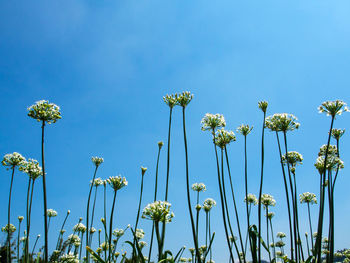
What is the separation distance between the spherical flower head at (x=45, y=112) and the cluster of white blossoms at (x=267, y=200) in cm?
843

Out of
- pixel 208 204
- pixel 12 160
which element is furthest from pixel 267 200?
pixel 12 160

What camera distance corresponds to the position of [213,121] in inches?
286

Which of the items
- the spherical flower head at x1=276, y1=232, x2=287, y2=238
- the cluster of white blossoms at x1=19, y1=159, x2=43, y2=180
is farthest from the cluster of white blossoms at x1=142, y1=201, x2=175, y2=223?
the spherical flower head at x1=276, y1=232, x2=287, y2=238

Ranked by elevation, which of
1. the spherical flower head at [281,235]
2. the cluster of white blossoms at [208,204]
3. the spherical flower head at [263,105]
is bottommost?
the spherical flower head at [281,235]

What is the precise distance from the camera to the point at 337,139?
721 centimetres

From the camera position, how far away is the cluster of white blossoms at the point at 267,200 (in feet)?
34.1

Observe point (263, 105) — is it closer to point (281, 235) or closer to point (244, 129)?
point (244, 129)

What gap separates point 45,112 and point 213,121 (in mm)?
4358

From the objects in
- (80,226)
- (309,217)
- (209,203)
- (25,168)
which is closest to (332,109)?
(309,217)

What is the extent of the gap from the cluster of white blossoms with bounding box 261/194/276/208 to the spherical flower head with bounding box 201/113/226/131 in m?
4.87

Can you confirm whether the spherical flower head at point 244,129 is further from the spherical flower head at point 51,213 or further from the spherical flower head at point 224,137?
the spherical flower head at point 51,213

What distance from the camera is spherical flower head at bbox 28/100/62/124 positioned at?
5.75 m

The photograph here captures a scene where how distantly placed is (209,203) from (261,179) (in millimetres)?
7392

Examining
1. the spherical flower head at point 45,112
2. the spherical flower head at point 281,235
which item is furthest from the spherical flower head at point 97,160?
the spherical flower head at point 281,235
